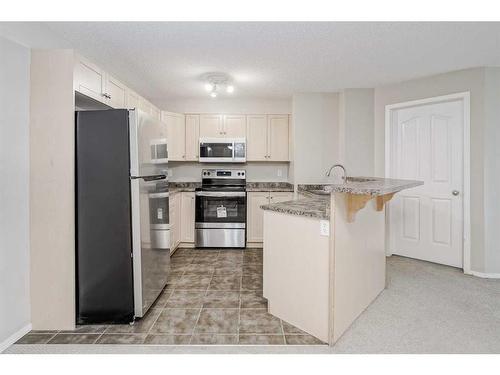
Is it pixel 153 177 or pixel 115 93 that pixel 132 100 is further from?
pixel 153 177

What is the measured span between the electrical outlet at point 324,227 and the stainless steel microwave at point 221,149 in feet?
8.73

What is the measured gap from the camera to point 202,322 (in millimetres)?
Answer: 2176

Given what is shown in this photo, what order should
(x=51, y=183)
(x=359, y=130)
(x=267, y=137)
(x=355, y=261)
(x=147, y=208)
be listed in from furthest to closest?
(x=267, y=137), (x=359, y=130), (x=147, y=208), (x=355, y=261), (x=51, y=183)

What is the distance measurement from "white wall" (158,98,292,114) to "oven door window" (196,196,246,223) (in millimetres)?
1528

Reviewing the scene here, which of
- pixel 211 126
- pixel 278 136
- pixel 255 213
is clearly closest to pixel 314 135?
pixel 278 136

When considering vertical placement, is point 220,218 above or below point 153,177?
below

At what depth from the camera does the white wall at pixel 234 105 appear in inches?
180

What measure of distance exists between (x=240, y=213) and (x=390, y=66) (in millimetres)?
2686

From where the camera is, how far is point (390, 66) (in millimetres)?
3084

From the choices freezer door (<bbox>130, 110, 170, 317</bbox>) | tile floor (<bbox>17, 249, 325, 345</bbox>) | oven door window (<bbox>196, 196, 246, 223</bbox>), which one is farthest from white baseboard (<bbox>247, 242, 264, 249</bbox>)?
freezer door (<bbox>130, 110, 170, 317</bbox>)

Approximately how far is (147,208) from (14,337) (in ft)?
3.99

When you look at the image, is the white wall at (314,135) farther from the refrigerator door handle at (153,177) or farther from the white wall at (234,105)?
the refrigerator door handle at (153,177)

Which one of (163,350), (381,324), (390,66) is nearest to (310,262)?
(381,324)
